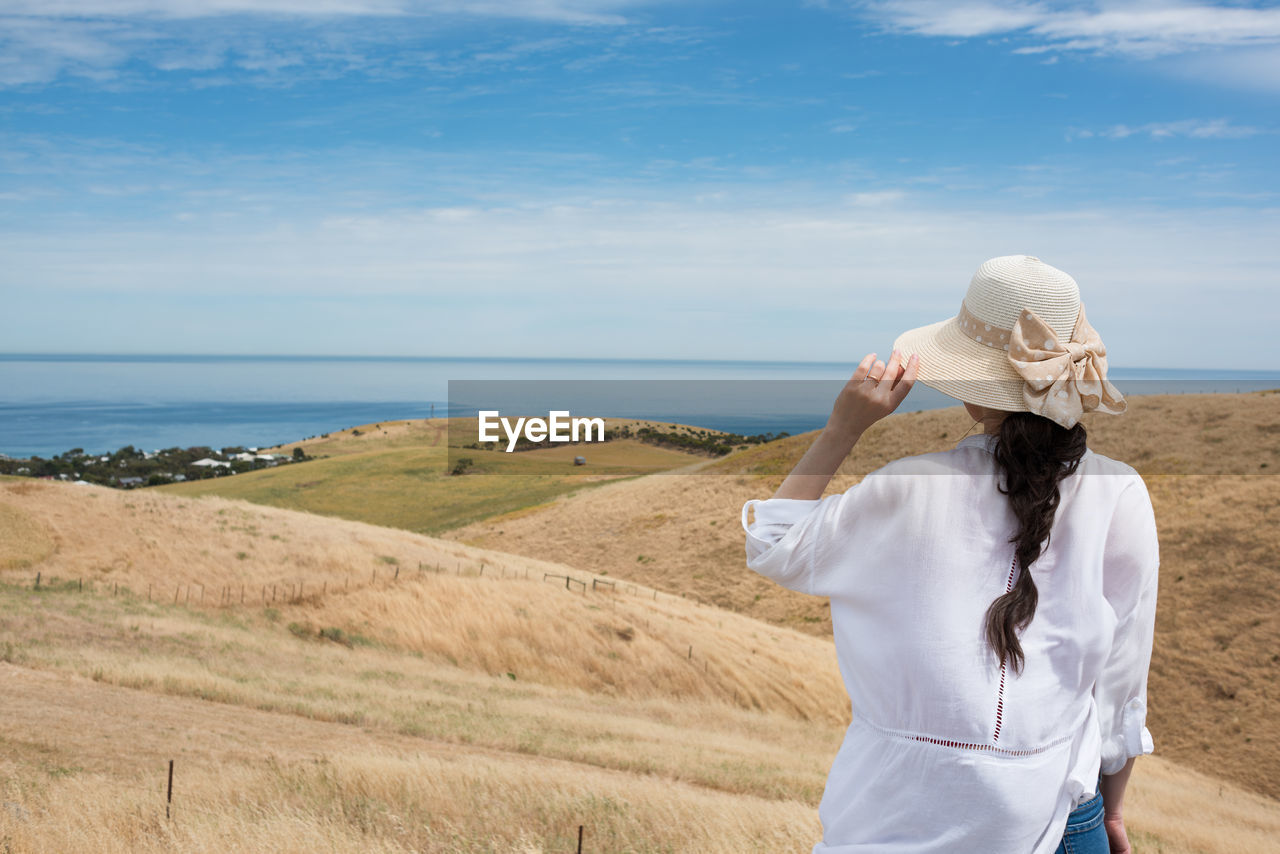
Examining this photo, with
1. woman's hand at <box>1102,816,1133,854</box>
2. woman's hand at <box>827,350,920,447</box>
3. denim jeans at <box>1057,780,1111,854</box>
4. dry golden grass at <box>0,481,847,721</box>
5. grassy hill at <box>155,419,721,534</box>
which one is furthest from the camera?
grassy hill at <box>155,419,721,534</box>

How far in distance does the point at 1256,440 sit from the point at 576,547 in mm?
30219

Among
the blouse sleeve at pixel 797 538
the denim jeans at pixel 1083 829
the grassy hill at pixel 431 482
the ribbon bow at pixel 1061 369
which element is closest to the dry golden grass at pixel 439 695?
the denim jeans at pixel 1083 829

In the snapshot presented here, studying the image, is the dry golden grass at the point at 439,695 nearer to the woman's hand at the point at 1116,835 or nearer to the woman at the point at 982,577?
the woman's hand at the point at 1116,835

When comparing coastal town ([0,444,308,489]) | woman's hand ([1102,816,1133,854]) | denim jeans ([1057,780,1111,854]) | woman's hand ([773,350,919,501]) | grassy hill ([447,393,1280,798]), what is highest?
woman's hand ([773,350,919,501])

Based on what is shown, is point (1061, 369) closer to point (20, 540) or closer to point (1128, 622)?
point (1128, 622)

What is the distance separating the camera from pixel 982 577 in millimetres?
1930

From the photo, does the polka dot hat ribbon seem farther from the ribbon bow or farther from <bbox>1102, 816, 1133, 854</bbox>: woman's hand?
<bbox>1102, 816, 1133, 854</bbox>: woman's hand

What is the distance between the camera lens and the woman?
1.92 metres

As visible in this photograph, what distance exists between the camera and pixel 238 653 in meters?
16.1

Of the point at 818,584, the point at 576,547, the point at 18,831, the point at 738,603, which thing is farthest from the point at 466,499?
the point at 818,584

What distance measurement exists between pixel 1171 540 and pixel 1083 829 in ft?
110

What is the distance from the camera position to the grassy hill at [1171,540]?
23.8 metres

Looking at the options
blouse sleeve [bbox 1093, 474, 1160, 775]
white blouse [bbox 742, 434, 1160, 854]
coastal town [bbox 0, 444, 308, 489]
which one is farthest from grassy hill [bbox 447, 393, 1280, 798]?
coastal town [bbox 0, 444, 308, 489]

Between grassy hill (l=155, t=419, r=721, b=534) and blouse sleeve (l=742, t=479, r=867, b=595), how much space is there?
51991mm
